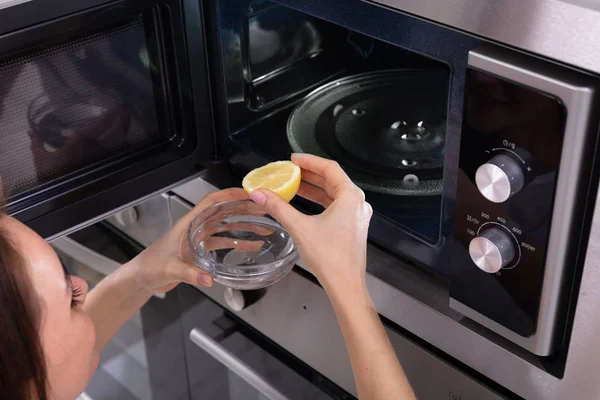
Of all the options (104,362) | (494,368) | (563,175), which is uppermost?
(563,175)

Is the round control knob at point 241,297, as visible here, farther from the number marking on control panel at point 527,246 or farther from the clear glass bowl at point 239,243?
the number marking on control panel at point 527,246

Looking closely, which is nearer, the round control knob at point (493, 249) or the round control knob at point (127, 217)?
the round control knob at point (493, 249)

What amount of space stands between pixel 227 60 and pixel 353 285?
1.17 feet

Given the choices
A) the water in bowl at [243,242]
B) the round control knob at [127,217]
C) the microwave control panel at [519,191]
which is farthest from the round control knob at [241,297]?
the microwave control panel at [519,191]

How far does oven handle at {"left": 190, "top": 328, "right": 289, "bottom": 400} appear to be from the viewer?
1.05 meters

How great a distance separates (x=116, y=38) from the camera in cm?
88

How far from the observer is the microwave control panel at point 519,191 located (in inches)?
23.6

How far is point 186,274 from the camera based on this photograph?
2.98ft

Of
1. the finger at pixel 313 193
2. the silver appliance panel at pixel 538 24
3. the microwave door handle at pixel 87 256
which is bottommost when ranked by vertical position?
the microwave door handle at pixel 87 256

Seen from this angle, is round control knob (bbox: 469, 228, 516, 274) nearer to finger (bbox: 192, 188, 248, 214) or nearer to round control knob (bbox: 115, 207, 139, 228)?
finger (bbox: 192, 188, 248, 214)

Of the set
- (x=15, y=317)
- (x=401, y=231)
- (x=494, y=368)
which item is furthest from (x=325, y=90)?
(x=15, y=317)

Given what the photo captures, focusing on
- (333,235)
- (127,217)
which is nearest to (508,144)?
(333,235)

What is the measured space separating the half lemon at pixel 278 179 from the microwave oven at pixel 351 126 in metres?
0.10

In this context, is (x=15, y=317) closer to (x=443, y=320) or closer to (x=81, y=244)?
(x=443, y=320)
